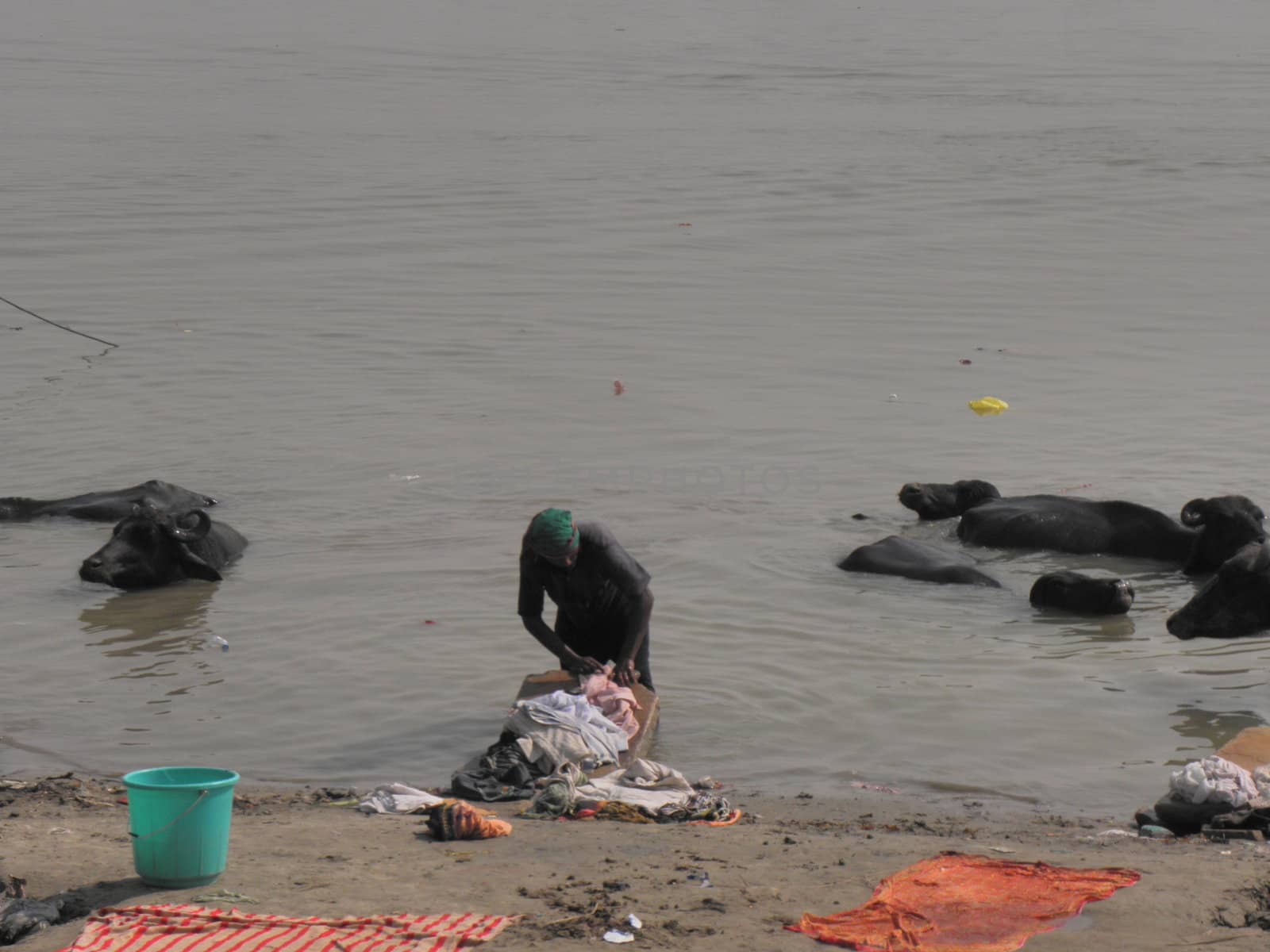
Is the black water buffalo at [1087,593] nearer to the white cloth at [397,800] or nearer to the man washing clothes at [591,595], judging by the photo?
the man washing clothes at [591,595]

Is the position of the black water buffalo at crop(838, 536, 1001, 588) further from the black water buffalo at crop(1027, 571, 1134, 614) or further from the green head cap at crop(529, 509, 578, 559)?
the green head cap at crop(529, 509, 578, 559)

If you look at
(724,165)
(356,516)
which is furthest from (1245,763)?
(724,165)

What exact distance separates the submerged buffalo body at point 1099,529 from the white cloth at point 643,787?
446 cm

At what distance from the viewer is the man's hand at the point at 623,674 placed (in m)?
7.36

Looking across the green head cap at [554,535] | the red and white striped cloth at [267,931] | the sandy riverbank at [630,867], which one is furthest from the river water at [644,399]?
the red and white striped cloth at [267,931]

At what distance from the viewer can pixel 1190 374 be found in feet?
51.9

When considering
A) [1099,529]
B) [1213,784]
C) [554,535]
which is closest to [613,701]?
[554,535]

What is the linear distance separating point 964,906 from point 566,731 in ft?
6.87

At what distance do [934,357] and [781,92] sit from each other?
2487 cm

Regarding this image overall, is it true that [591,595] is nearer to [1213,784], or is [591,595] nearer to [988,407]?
[1213,784]

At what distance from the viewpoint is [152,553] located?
1015 centimetres

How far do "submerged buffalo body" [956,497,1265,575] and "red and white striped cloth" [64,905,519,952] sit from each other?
20.5ft

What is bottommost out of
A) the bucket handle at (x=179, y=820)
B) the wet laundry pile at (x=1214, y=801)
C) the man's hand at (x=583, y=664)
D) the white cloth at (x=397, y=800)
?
the white cloth at (x=397, y=800)

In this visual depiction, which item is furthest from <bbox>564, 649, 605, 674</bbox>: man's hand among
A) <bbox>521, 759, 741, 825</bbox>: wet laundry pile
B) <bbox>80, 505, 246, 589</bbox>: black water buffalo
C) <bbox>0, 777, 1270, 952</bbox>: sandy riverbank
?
<bbox>80, 505, 246, 589</bbox>: black water buffalo
